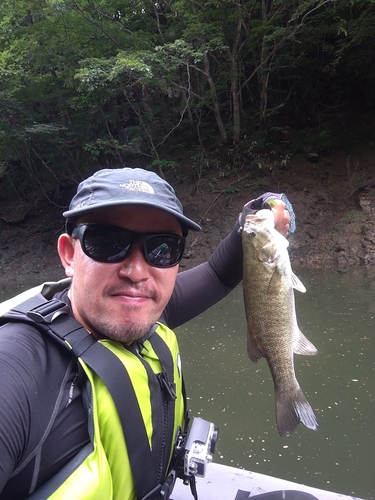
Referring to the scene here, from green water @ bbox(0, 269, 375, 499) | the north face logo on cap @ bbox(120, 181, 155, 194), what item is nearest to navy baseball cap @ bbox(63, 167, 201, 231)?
the north face logo on cap @ bbox(120, 181, 155, 194)

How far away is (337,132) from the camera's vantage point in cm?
1170

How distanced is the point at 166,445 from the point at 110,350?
1.36 ft

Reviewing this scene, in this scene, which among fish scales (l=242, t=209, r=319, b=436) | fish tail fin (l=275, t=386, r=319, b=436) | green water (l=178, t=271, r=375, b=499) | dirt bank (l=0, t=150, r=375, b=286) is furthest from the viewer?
dirt bank (l=0, t=150, r=375, b=286)

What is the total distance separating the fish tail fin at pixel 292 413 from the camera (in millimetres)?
Result: 1730

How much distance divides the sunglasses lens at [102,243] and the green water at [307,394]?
8.29 ft

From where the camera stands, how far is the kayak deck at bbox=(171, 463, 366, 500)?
2.11 metres

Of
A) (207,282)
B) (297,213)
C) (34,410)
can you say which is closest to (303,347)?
(207,282)

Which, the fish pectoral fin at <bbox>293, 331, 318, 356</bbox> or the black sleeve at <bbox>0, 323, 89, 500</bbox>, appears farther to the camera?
the fish pectoral fin at <bbox>293, 331, 318, 356</bbox>

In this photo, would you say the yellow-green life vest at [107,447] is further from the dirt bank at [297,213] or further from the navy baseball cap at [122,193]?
the dirt bank at [297,213]

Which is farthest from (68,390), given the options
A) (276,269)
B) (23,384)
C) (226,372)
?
(226,372)

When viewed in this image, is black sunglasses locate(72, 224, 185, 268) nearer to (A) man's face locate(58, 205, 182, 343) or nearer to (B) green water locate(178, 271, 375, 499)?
(A) man's face locate(58, 205, 182, 343)

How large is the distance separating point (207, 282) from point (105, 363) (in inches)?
39.3

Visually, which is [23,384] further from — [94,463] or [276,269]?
[276,269]

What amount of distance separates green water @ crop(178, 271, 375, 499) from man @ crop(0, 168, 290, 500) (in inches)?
78.6
